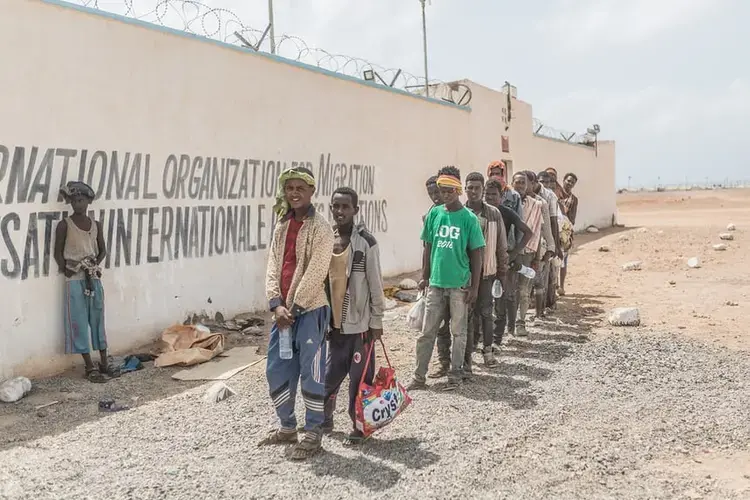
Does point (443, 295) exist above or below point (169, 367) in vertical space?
above

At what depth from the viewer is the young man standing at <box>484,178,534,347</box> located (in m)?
6.07

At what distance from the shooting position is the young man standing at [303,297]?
367 cm

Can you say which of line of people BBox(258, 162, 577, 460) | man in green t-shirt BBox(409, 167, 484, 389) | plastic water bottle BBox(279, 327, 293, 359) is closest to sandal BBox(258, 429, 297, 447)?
line of people BBox(258, 162, 577, 460)

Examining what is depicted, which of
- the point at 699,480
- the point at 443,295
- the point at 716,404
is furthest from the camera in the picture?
the point at 443,295

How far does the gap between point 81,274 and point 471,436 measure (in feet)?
11.6

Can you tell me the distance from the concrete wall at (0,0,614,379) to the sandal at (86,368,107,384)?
1.14ft

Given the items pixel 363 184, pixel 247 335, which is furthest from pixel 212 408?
pixel 363 184

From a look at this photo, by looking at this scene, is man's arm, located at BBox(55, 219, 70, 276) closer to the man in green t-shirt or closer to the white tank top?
the white tank top

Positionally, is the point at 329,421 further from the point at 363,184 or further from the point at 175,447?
the point at 363,184

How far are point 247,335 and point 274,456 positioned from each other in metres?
3.62

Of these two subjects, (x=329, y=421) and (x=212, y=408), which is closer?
(x=329, y=421)

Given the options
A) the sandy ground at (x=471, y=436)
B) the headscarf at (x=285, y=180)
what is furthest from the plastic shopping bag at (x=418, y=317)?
the headscarf at (x=285, y=180)

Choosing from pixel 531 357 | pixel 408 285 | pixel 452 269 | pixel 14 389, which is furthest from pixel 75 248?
pixel 408 285

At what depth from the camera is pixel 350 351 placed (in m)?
4.05
